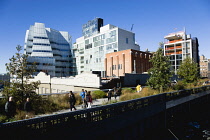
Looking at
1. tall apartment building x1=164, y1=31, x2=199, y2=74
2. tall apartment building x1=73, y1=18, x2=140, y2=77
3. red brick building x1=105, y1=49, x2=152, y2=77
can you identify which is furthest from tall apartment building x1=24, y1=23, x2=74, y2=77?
tall apartment building x1=164, y1=31, x2=199, y2=74

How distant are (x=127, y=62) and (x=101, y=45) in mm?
19728

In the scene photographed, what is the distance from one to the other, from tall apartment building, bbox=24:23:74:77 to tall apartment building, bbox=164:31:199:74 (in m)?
60.7

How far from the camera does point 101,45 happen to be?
60500 mm

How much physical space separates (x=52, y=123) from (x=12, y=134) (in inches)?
63.3

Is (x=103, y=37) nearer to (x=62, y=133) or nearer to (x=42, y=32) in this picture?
(x=42, y=32)

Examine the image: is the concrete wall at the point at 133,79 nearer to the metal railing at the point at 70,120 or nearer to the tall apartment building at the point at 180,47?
the metal railing at the point at 70,120

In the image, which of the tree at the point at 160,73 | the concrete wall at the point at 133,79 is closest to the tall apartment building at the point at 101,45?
the concrete wall at the point at 133,79

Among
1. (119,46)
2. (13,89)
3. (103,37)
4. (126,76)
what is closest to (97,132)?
(13,89)

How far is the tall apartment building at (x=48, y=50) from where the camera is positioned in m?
78.8

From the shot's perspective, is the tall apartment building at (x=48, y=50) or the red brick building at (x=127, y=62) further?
the tall apartment building at (x=48, y=50)

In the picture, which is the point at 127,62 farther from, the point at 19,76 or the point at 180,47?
the point at 19,76

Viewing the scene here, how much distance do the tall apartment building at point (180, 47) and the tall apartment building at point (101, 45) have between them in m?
14.9

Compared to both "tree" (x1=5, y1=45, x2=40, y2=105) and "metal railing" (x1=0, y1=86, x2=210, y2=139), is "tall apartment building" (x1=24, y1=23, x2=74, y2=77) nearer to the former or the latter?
"tree" (x1=5, y1=45, x2=40, y2=105)

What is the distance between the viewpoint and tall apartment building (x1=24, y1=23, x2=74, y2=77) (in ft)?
258
